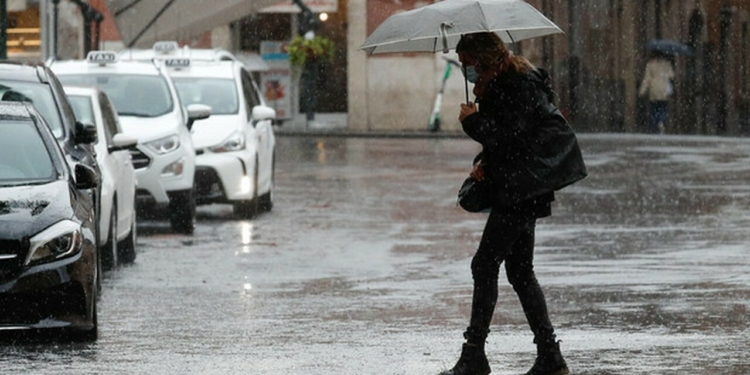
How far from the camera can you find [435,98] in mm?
49031

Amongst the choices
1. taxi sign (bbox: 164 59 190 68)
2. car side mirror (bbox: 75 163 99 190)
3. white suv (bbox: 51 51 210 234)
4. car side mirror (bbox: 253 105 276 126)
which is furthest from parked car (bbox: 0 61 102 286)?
taxi sign (bbox: 164 59 190 68)

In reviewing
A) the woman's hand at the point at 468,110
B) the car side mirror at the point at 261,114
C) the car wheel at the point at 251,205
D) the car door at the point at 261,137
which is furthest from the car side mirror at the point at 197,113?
the woman's hand at the point at 468,110

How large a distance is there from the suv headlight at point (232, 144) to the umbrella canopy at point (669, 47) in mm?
22759

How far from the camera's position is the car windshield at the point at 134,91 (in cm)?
2038

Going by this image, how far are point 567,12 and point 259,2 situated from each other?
918 cm

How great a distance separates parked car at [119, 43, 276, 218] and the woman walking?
11909 mm

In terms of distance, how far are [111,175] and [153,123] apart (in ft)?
13.6

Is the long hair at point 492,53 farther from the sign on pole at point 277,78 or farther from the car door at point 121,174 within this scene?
the sign on pole at point 277,78

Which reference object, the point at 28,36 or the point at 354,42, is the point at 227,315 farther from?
the point at 354,42

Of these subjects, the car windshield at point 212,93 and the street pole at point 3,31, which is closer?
the car windshield at point 212,93

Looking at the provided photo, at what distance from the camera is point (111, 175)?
15.9 m

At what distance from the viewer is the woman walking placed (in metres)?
9.52

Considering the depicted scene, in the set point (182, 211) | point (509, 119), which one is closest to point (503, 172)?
point (509, 119)

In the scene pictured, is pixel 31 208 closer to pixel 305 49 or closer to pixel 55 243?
pixel 55 243
